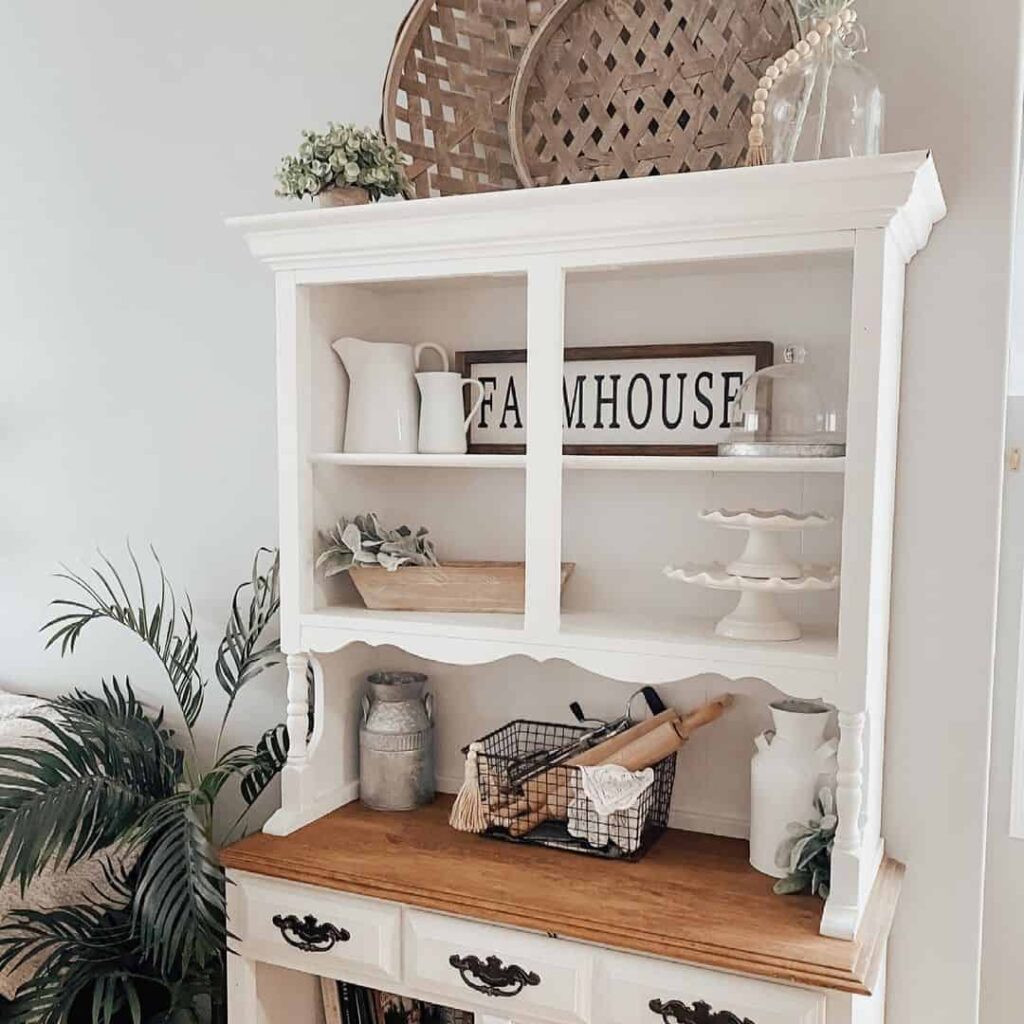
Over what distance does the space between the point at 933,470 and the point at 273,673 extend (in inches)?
53.7

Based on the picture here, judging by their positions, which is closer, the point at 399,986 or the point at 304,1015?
the point at 399,986

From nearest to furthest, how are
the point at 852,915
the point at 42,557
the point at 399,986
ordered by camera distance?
the point at 852,915 → the point at 399,986 → the point at 42,557

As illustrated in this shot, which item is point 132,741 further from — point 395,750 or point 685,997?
point 685,997

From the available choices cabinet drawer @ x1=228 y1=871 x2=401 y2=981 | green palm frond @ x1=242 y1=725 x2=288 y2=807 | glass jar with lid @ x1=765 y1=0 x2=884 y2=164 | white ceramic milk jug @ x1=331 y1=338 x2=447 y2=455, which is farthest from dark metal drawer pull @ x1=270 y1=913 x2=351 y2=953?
glass jar with lid @ x1=765 y1=0 x2=884 y2=164

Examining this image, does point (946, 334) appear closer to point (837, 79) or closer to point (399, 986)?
point (837, 79)

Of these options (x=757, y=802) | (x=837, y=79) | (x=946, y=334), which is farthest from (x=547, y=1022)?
(x=837, y=79)

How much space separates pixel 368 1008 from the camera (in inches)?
75.8

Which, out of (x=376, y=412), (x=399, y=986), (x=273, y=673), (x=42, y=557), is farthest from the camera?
(x=42, y=557)

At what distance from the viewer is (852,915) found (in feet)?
4.77

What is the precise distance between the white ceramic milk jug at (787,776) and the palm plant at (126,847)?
0.85 meters

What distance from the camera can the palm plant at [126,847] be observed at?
5.50 ft

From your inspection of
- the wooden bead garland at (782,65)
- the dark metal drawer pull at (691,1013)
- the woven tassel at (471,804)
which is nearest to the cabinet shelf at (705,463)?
the wooden bead garland at (782,65)

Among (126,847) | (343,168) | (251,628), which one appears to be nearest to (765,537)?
(343,168)

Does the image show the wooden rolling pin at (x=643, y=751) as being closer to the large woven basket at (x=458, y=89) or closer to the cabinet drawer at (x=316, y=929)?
the cabinet drawer at (x=316, y=929)
